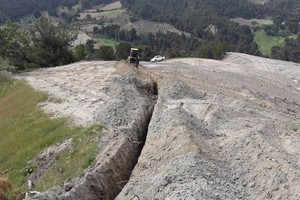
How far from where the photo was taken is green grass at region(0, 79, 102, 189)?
2255 centimetres

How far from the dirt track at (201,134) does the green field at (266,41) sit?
377 feet

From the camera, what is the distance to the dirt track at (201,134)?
1642cm

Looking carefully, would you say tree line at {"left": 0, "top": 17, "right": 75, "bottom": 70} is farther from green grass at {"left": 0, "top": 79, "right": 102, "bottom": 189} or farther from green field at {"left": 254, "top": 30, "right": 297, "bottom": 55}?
green field at {"left": 254, "top": 30, "right": 297, "bottom": 55}

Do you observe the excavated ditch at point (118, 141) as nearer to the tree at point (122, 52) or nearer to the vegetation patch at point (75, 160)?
the vegetation patch at point (75, 160)

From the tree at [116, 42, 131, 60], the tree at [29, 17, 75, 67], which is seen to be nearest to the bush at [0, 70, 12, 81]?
the tree at [29, 17, 75, 67]

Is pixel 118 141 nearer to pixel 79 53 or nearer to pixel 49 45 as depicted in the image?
pixel 49 45

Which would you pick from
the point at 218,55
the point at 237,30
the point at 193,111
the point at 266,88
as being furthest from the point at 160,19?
the point at 193,111

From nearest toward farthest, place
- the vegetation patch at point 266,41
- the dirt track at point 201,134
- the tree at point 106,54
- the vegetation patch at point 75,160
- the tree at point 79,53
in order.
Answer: the dirt track at point 201,134 < the vegetation patch at point 75,160 < the tree at point 79,53 < the tree at point 106,54 < the vegetation patch at point 266,41

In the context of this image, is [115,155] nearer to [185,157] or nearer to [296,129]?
[185,157]

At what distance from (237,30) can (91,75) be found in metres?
139

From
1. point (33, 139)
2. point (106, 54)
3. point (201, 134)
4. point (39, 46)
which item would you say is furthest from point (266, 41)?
point (201, 134)

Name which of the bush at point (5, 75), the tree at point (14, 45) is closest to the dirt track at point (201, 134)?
the bush at point (5, 75)

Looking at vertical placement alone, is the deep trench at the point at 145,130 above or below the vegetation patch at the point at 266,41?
above

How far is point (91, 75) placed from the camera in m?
40.2
